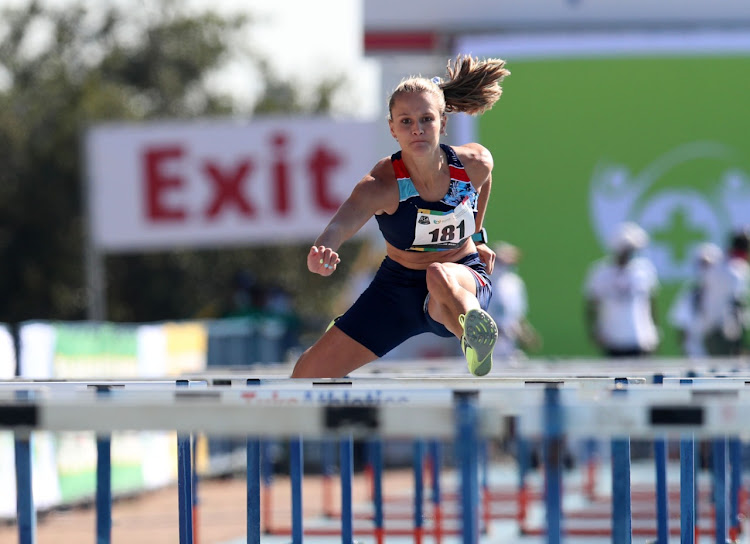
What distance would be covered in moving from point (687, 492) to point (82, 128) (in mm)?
36479

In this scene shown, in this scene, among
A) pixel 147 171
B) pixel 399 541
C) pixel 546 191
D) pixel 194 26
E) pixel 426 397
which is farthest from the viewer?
pixel 194 26

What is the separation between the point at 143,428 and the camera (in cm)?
413

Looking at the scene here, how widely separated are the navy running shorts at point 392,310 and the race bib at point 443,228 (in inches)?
5.9

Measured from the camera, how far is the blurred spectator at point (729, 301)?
13.8 meters

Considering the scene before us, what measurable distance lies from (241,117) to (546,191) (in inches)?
1300

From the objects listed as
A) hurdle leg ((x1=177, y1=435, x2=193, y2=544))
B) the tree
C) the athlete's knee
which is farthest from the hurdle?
the tree

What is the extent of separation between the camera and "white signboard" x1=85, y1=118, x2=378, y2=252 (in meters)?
21.0

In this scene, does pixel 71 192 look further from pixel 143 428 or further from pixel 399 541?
pixel 143 428

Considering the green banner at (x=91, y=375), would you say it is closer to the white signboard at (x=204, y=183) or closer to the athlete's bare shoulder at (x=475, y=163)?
the athlete's bare shoulder at (x=475, y=163)

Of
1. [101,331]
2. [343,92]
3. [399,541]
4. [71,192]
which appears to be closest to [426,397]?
[399,541]

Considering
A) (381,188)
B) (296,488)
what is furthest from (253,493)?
(381,188)

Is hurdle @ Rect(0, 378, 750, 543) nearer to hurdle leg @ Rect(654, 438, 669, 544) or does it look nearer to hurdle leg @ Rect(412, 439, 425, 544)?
hurdle leg @ Rect(654, 438, 669, 544)

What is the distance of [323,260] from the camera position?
524cm

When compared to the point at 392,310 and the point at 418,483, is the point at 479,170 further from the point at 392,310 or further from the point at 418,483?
the point at 418,483
